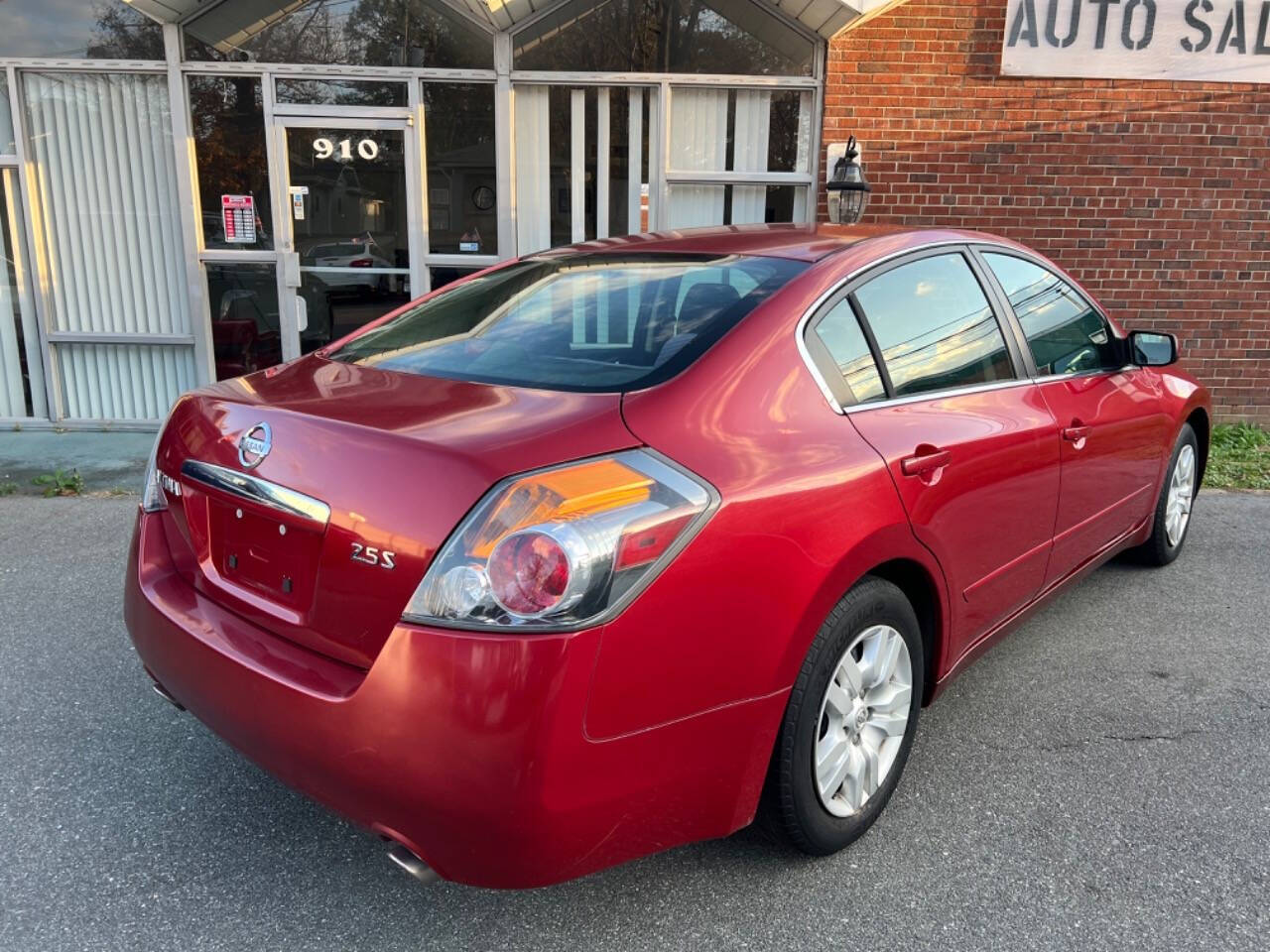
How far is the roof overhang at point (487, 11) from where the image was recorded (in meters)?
6.49

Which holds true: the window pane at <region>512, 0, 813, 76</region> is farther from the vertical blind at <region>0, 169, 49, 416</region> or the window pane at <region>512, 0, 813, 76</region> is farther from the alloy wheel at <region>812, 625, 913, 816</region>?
the alloy wheel at <region>812, 625, 913, 816</region>

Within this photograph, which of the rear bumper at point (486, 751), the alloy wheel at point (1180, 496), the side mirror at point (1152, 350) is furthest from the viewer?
the alloy wheel at point (1180, 496)

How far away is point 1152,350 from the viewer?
12.3 ft

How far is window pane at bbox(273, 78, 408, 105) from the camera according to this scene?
7152 millimetres

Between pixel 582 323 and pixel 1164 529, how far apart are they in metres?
3.24

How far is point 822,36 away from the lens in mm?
6965

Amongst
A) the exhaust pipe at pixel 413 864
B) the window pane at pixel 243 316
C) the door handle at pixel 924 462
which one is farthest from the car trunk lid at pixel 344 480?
the window pane at pixel 243 316

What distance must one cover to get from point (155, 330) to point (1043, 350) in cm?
687

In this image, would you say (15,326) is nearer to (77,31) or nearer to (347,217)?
(77,31)

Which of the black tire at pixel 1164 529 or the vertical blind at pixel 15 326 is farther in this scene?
the vertical blind at pixel 15 326

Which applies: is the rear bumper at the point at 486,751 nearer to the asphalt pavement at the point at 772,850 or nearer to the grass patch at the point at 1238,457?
the asphalt pavement at the point at 772,850

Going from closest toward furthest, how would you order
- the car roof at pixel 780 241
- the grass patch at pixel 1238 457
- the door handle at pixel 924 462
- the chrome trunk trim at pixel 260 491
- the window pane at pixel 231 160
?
1. the chrome trunk trim at pixel 260 491
2. the door handle at pixel 924 462
3. the car roof at pixel 780 241
4. the grass patch at pixel 1238 457
5. the window pane at pixel 231 160

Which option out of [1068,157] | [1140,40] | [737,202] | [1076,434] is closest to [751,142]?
[737,202]

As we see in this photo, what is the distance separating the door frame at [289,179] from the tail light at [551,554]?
6069mm
